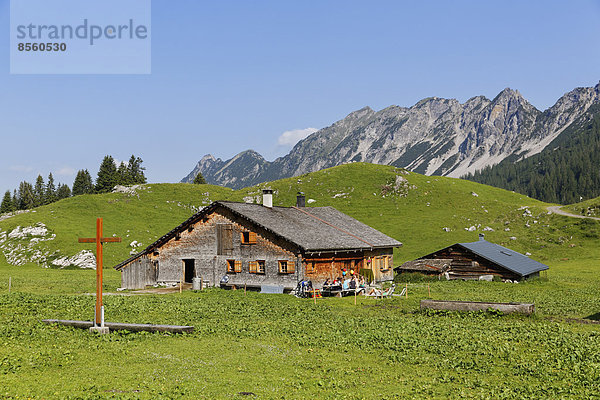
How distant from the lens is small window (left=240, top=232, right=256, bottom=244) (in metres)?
45.8

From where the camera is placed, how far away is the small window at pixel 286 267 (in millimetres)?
43188

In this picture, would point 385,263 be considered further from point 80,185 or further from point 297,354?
point 80,185

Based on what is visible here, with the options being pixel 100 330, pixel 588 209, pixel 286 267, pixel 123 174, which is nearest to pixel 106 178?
pixel 123 174

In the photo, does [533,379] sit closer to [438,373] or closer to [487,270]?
[438,373]

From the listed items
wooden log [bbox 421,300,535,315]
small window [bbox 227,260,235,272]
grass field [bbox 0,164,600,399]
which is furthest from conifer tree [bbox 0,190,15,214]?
wooden log [bbox 421,300,535,315]

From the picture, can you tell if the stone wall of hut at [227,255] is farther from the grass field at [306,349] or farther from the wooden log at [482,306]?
the wooden log at [482,306]

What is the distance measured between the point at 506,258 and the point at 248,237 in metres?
31.9

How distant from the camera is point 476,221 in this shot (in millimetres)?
108250

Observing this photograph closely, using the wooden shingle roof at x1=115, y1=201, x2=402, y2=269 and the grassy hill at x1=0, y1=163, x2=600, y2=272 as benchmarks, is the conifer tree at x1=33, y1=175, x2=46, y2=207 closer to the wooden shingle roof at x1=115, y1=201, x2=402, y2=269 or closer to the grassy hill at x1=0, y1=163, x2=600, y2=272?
the grassy hill at x1=0, y1=163, x2=600, y2=272

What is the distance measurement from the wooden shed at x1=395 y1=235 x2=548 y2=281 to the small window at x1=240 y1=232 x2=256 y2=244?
73.1ft

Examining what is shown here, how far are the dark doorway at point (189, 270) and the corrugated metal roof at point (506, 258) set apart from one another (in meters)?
31.0

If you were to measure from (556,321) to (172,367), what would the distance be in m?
20.5

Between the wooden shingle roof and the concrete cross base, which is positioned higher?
the wooden shingle roof

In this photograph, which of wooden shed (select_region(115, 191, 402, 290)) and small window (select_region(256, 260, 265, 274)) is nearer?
wooden shed (select_region(115, 191, 402, 290))
